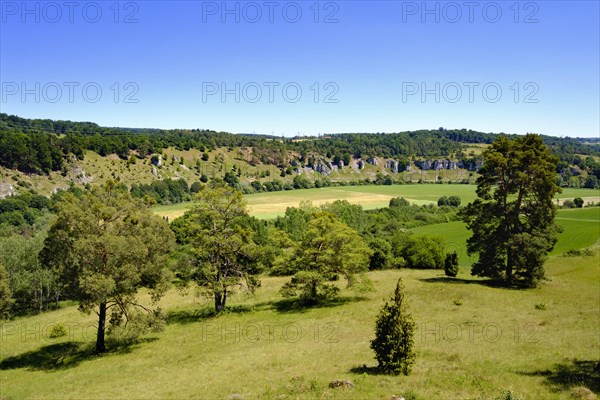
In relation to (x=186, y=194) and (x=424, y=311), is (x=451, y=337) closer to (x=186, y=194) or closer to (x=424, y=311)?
(x=424, y=311)

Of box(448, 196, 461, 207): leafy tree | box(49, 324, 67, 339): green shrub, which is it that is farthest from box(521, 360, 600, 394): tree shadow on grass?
box(448, 196, 461, 207): leafy tree

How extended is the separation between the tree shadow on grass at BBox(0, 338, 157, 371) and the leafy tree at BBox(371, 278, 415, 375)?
21099 millimetres

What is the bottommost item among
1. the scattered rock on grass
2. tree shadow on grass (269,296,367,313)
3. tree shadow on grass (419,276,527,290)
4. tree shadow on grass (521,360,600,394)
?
tree shadow on grass (269,296,367,313)

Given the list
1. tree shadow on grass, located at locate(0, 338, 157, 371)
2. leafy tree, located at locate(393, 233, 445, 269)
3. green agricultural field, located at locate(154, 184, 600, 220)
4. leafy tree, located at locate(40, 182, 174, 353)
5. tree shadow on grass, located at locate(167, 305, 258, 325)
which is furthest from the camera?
green agricultural field, located at locate(154, 184, 600, 220)

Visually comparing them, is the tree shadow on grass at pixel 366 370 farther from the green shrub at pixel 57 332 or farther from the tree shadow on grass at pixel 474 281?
the green shrub at pixel 57 332

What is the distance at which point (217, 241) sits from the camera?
3922 cm

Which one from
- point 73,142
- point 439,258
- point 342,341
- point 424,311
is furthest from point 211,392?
point 73,142

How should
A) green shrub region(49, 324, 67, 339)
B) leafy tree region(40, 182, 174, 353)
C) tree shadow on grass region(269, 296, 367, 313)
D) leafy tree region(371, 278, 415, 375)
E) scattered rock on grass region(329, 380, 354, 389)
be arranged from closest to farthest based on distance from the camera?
1. scattered rock on grass region(329, 380, 354, 389)
2. leafy tree region(371, 278, 415, 375)
3. leafy tree region(40, 182, 174, 353)
4. green shrub region(49, 324, 67, 339)
5. tree shadow on grass region(269, 296, 367, 313)

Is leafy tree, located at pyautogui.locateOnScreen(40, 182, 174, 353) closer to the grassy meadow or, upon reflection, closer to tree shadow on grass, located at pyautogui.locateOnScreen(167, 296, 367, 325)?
the grassy meadow

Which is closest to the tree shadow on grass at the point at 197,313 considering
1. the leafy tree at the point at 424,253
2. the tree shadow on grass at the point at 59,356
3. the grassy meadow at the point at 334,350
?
the grassy meadow at the point at 334,350

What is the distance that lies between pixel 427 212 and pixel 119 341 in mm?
120619

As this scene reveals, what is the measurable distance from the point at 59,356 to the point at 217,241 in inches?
604

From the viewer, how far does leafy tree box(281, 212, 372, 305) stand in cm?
4191

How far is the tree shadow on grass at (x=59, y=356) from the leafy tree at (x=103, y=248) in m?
1.42
